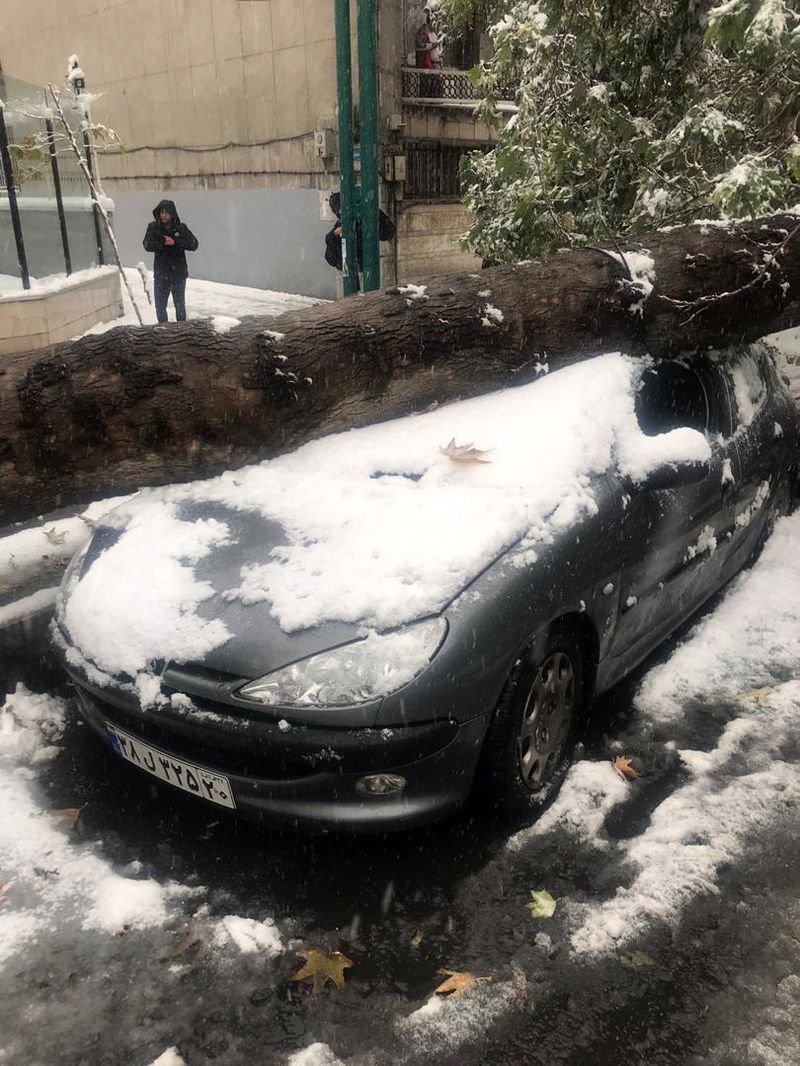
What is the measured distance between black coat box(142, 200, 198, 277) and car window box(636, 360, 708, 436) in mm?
8122

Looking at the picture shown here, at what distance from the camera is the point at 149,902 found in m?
2.64

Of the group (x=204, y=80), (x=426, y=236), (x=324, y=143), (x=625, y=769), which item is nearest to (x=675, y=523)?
(x=625, y=769)

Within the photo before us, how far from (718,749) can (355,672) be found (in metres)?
1.72

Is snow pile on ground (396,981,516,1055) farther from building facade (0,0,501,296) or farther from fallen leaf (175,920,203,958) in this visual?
building facade (0,0,501,296)

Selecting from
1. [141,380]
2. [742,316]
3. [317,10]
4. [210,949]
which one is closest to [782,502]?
[742,316]

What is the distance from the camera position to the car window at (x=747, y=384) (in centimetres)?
424

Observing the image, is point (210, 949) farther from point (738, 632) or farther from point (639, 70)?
point (639, 70)

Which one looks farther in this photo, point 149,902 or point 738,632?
point 738,632

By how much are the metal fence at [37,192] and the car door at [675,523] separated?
7.06 metres

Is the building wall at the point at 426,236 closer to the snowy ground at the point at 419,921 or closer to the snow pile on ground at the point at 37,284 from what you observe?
the snow pile on ground at the point at 37,284

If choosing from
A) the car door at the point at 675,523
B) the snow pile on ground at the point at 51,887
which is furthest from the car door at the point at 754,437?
the snow pile on ground at the point at 51,887

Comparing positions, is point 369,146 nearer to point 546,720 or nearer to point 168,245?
point 168,245

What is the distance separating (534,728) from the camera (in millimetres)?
2918

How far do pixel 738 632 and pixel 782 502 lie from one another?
48.8 inches
